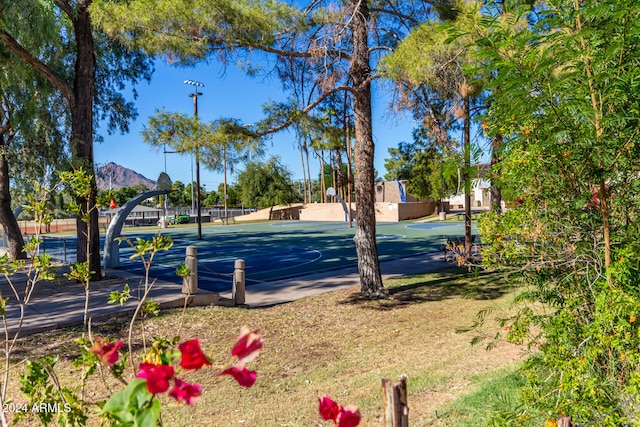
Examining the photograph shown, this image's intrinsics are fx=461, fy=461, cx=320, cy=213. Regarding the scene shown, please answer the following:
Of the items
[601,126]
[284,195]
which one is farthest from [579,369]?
[284,195]

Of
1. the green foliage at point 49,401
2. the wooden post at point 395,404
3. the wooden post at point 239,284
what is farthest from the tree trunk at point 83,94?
the wooden post at point 395,404

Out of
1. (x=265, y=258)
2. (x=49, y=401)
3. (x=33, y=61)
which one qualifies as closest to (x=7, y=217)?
(x=33, y=61)

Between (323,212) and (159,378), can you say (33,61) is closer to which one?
(159,378)

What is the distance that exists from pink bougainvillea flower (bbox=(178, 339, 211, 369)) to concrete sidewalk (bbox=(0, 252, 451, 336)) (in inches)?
201

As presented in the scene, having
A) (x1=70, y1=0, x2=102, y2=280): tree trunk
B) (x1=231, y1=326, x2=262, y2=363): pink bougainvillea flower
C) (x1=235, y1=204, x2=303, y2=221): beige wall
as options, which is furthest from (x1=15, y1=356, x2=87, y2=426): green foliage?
(x1=235, y1=204, x2=303, y2=221): beige wall

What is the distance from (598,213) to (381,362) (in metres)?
3.87

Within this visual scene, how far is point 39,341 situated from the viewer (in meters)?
6.68

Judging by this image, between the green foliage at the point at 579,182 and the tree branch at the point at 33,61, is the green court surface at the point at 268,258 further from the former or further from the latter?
the green foliage at the point at 579,182

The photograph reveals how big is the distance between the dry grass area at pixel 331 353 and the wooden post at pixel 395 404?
1.70 meters

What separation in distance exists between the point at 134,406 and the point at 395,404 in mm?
1036

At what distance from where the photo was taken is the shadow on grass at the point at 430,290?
30.5 ft

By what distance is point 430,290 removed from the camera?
10.5 m

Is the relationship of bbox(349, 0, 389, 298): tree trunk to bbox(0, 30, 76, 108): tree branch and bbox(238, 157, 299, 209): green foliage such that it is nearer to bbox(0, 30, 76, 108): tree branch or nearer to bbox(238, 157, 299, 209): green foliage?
bbox(0, 30, 76, 108): tree branch

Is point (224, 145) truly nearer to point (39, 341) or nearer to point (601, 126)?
point (39, 341)
